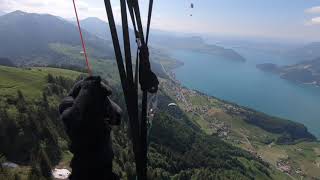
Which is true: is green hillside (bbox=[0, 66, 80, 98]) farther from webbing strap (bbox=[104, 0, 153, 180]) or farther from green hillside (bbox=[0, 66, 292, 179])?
webbing strap (bbox=[104, 0, 153, 180])

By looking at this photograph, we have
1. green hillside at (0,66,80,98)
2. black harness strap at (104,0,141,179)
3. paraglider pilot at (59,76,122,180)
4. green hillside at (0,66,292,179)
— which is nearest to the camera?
black harness strap at (104,0,141,179)

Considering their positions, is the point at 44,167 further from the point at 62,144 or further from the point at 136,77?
the point at 136,77

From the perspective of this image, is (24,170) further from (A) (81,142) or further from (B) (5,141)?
(A) (81,142)

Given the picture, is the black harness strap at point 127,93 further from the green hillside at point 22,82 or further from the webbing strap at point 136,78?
the green hillside at point 22,82

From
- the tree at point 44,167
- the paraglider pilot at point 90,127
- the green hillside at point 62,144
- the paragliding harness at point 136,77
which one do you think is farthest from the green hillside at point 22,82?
the paragliding harness at point 136,77

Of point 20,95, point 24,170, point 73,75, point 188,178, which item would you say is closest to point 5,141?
point 24,170

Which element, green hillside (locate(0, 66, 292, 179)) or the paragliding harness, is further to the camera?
green hillside (locate(0, 66, 292, 179))

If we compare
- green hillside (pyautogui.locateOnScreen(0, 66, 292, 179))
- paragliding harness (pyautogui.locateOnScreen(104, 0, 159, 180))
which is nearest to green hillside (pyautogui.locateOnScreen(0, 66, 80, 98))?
green hillside (pyautogui.locateOnScreen(0, 66, 292, 179))
